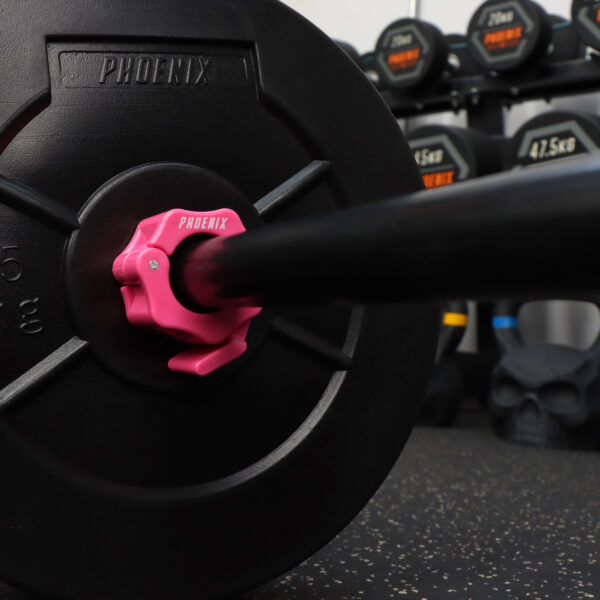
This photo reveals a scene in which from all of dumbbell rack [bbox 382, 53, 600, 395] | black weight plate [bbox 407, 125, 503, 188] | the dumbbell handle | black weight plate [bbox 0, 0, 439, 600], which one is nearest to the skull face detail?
dumbbell rack [bbox 382, 53, 600, 395]

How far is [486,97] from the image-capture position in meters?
2.12

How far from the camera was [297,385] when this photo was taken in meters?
0.56

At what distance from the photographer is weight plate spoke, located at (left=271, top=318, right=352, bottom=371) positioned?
0.55m

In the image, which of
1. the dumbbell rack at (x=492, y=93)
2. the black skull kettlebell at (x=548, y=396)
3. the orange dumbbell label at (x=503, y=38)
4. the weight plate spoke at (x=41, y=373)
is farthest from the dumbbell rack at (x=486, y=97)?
the weight plate spoke at (x=41, y=373)

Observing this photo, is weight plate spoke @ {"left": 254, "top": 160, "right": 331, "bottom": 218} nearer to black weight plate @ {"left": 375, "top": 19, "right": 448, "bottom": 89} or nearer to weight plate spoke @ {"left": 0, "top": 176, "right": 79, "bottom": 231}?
weight plate spoke @ {"left": 0, "top": 176, "right": 79, "bottom": 231}

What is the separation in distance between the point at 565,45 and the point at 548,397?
923 millimetres

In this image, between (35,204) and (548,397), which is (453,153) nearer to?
(548,397)

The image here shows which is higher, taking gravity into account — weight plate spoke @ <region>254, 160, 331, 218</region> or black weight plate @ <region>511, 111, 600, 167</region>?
weight plate spoke @ <region>254, 160, 331, 218</region>

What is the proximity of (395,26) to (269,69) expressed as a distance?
1.72 m

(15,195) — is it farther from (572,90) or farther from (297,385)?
(572,90)

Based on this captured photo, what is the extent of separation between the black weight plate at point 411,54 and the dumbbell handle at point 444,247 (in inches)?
69.0

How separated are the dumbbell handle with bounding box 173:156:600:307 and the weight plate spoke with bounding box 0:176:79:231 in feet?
0.35

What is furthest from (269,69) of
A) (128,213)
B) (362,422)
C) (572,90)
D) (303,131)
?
(572,90)

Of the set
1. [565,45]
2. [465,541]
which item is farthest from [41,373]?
[565,45]
